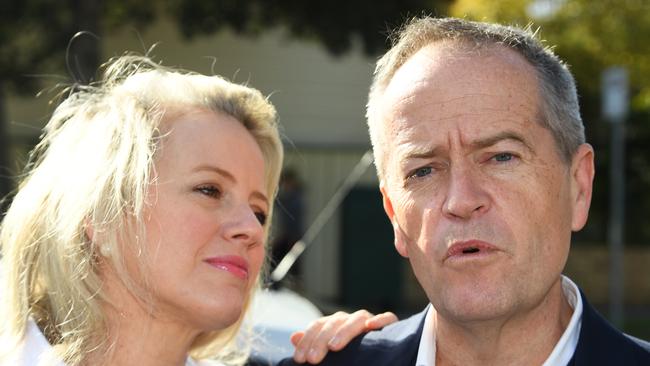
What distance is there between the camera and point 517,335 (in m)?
2.48

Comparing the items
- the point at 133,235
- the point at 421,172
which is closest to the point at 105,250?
the point at 133,235

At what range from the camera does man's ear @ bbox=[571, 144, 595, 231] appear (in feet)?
8.19

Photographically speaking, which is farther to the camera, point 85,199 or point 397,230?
point 85,199

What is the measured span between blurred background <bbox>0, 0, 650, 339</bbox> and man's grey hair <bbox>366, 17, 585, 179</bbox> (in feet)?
26.9

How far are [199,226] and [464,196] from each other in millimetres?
832

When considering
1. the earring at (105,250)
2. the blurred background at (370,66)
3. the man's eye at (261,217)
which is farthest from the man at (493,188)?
the blurred background at (370,66)

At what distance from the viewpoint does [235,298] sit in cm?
279

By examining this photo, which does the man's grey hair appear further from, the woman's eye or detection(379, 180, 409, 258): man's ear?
the woman's eye

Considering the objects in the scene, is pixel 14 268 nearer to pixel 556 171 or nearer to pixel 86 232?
pixel 86 232

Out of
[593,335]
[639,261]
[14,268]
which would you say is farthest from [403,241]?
[639,261]

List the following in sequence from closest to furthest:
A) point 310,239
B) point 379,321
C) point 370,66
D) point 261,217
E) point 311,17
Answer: point 379,321
point 261,217
point 310,239
point 370,66
point 311,17

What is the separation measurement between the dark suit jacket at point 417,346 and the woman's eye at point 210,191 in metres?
0.59

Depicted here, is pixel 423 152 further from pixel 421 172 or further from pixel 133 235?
pixel 133 235

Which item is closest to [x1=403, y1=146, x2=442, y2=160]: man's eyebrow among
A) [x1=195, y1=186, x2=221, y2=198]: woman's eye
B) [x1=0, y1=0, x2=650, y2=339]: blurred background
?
[x1=195, y1=186, x2=221, y2=198]: woman's eye
